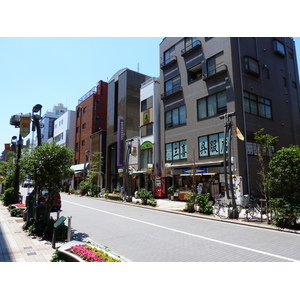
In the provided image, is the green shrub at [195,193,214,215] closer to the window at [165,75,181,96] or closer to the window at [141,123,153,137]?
the window at [165,75,181,96]

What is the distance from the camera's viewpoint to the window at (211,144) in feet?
69.5

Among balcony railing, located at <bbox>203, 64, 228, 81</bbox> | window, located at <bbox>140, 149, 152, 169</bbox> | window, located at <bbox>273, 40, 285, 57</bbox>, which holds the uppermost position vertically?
window, located at <bbox>273, 40, 285, 57</bbox>

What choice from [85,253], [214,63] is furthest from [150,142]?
[85,253]

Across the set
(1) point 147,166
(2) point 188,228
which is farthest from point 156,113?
(2) point 188,228

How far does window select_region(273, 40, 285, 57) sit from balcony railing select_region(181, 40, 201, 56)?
315 inches

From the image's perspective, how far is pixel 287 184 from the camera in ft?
35.2

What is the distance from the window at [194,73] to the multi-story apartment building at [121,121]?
1159 cm

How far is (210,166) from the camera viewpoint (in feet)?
71.2

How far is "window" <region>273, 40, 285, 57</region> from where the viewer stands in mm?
25022

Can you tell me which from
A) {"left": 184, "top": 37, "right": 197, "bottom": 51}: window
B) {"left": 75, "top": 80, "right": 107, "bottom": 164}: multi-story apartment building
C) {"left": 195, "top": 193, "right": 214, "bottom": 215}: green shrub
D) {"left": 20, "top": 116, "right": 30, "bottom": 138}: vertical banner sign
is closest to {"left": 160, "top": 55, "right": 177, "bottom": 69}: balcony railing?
{"left": 184, "top": 37, "right": 197, "bottom": 51}: window

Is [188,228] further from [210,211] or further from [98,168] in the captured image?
[98,168]

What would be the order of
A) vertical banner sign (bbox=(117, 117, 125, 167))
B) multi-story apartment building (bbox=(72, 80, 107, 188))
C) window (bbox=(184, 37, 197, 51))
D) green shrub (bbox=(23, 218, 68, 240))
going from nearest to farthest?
green shrub (bbox=(23, 218, 68, 240)) < window (bbox=(184, 37, 197, 51)) < vertical banner sign (bbox=(117, 117, 125, 167)) < multi-story apartment building (bbox=(72, 80, 107, 188))

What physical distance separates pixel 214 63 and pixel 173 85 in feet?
19.5

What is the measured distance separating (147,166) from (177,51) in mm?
14077
